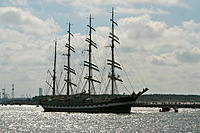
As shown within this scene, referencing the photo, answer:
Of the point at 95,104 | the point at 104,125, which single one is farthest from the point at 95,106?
the point at 104,125

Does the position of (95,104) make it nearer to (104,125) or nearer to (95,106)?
(95,106)

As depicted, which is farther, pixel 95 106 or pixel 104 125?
pixel 95 106

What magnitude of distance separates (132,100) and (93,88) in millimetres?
22768

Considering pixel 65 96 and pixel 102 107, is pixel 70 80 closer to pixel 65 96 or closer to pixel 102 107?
pixel 65 96

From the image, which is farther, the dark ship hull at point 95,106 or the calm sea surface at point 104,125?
the dark ship hull at point 95,106

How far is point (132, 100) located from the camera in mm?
103750

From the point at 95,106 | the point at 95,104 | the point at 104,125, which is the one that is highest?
the point at 95,104

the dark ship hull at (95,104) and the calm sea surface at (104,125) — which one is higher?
the dark ship hull at (95,104)

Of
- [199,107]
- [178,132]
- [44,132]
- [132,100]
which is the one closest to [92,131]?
[44,132]

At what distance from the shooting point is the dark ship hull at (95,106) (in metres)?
104

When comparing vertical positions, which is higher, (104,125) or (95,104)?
(95,104)

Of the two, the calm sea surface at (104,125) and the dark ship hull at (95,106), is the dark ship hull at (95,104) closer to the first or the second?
the dark ship hull at (95,106)

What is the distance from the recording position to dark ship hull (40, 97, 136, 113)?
340 ft

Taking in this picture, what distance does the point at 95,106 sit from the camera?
109m
